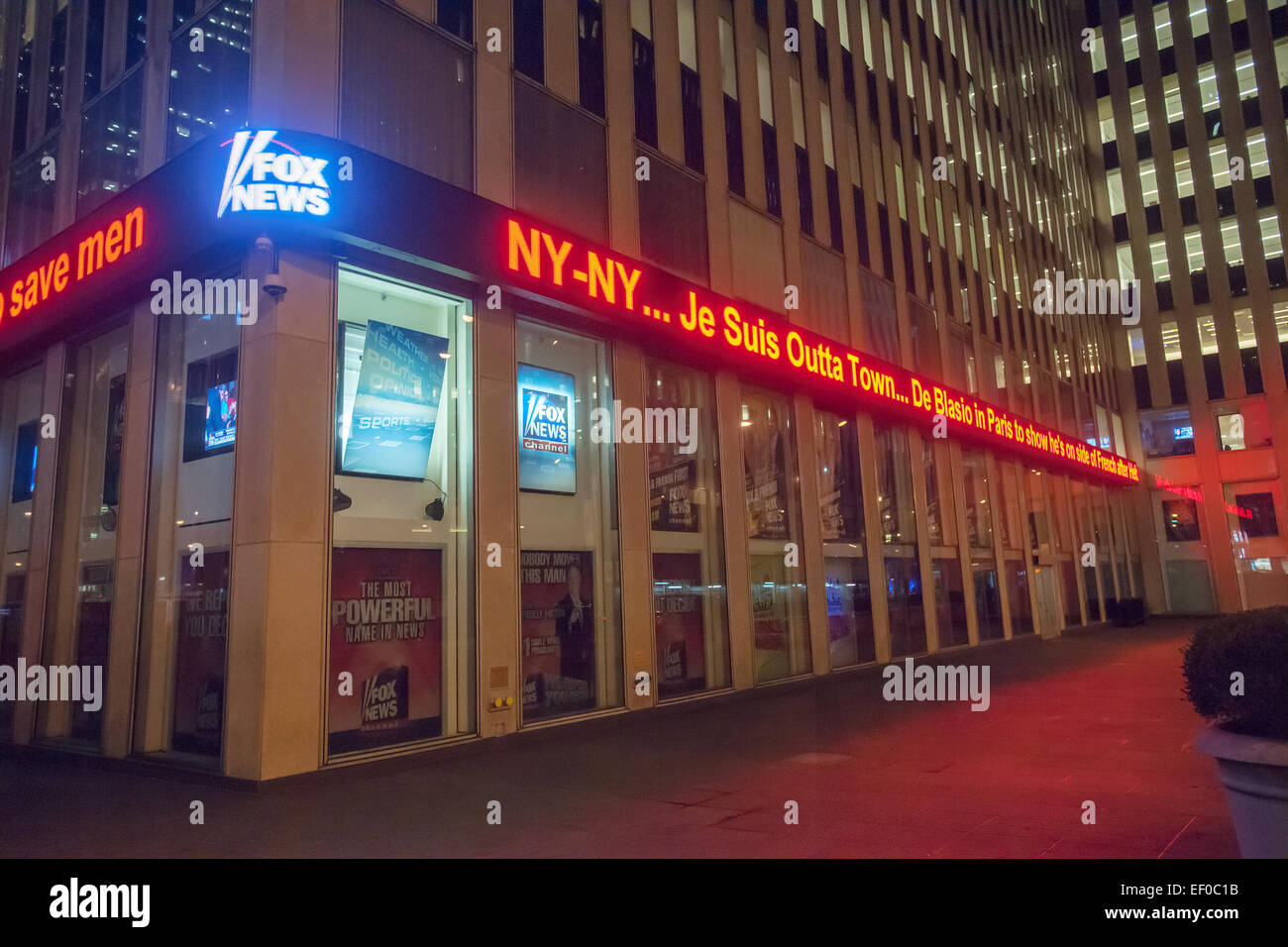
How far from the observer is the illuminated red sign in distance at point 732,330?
11289mm

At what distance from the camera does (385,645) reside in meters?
9.63

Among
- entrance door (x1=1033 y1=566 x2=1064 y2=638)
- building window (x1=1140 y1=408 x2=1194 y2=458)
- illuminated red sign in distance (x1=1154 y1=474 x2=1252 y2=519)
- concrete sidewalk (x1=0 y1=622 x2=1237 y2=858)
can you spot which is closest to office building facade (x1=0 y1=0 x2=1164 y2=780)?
concrete sidewalk (x1=0 y1=622 x2=1237 y2=858)

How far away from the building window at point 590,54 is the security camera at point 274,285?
6.14m

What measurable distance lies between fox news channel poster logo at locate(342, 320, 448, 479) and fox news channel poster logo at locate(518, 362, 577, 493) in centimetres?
132

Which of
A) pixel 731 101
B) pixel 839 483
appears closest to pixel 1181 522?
pixel 839 483

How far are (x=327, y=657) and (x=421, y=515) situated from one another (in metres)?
2.14

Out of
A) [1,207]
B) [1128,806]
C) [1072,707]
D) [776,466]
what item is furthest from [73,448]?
[1072,707]

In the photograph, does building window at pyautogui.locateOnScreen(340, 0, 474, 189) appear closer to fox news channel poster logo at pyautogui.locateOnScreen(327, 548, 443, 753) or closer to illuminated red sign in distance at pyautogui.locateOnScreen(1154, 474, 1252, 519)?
fox news channel poster logo at pyautogui.locateOnScreen(327, 548, 443, 753)

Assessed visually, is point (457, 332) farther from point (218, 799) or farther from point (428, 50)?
point (218, 799)

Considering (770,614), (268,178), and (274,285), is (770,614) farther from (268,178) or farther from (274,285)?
(268,178)

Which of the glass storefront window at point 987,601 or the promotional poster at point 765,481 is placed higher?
the promotional poster at point 765,481

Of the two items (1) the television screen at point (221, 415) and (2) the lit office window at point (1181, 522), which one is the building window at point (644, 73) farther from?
(2) the lit office window at point (1181, 522)

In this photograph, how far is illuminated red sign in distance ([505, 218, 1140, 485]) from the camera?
1129cm

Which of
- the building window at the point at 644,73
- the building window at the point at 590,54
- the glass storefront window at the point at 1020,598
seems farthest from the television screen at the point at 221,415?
the glass storefront window at the point at 1020,598
